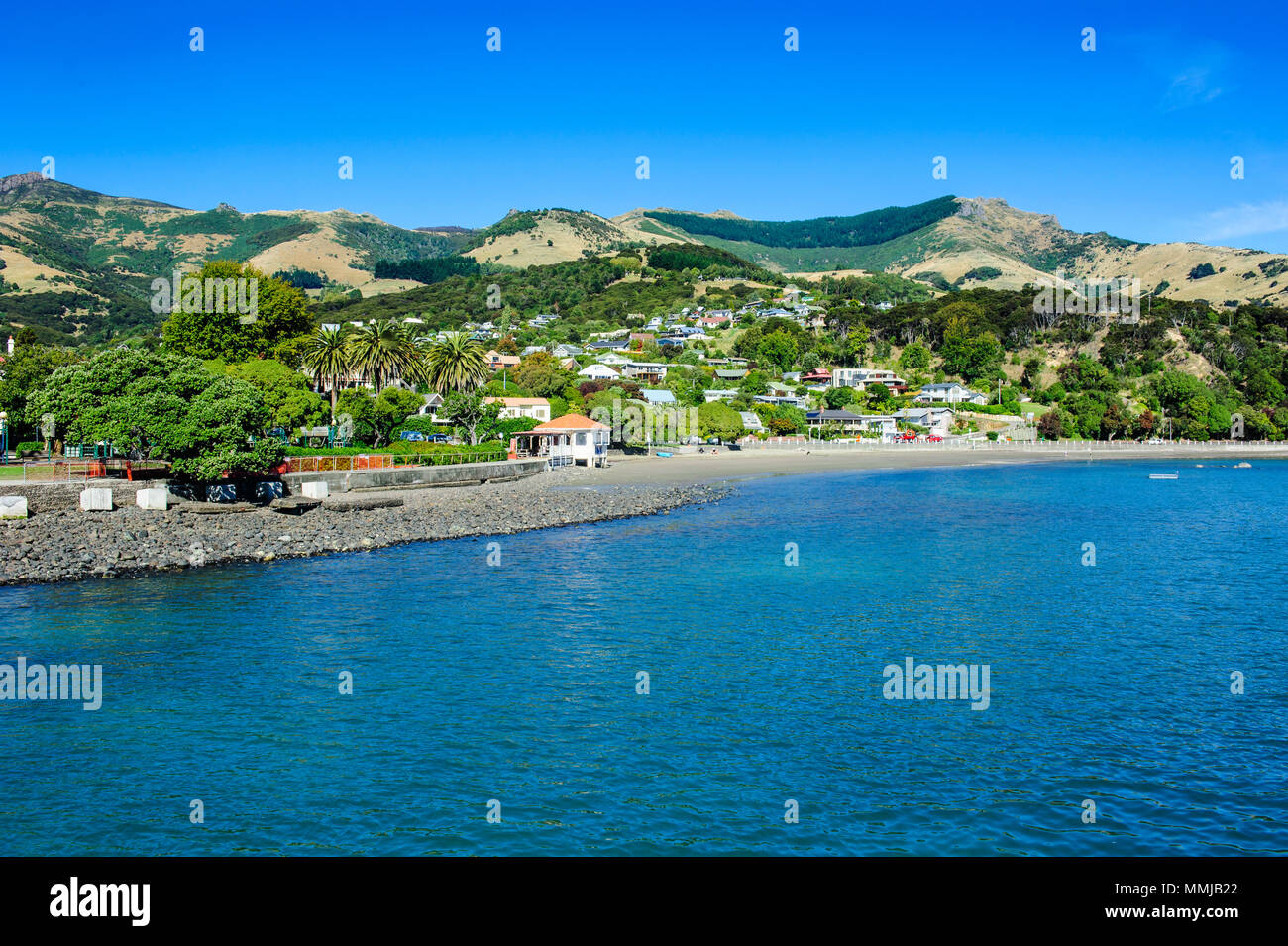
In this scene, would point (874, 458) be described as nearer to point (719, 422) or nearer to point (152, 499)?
point (719, 422)

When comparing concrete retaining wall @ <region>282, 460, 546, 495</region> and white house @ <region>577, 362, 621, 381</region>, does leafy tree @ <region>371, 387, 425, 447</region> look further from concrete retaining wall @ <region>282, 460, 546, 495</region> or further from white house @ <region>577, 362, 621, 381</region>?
white house @ <region>577, 362, 621, 381</region>

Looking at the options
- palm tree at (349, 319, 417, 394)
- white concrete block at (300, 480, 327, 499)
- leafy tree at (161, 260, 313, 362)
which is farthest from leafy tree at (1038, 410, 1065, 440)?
white concrete block at (300, 480, 327, 499)

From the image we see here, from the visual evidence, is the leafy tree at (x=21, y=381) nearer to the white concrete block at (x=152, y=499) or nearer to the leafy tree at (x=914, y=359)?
the white concrete block at (x=152, y=499)

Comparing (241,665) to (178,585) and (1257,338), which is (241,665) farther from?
(1257,338)

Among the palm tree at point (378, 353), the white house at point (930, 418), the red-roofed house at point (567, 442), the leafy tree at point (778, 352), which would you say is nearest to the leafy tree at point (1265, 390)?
the white house at point (930, 418)
